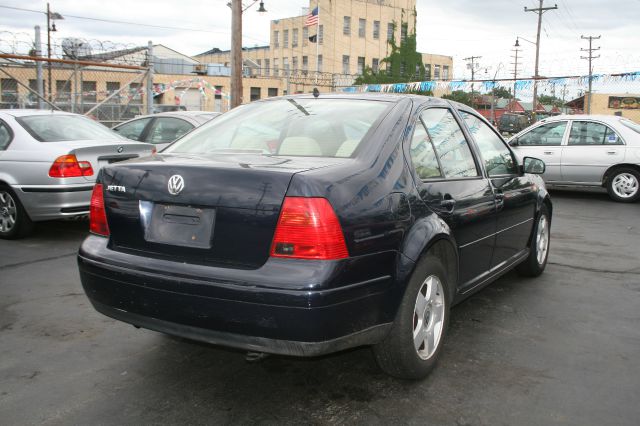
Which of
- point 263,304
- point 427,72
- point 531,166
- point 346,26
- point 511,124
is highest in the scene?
point 346,26

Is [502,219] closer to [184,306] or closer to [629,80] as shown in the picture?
[184,306]

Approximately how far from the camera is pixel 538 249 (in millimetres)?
5562

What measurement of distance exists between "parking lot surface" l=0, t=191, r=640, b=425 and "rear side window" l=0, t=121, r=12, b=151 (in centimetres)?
264

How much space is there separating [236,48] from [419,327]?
14.2 m

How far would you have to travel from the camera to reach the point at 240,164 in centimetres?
299

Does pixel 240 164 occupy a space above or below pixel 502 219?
above

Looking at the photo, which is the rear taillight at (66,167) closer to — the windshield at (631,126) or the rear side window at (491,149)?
the rear side window at (491,149)

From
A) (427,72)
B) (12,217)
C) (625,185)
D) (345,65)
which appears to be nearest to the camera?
(12,217)

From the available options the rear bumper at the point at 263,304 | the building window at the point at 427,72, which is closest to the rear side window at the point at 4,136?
the rear bumper at the point at 263,304

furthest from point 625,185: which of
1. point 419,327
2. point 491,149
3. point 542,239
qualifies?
point 419,327

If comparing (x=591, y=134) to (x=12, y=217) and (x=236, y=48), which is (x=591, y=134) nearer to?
(x=236, y=48)

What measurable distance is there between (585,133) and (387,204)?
980 centimetres

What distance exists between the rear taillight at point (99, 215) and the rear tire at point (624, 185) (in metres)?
10.2

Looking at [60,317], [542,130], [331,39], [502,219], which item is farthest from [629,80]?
[331,39]
